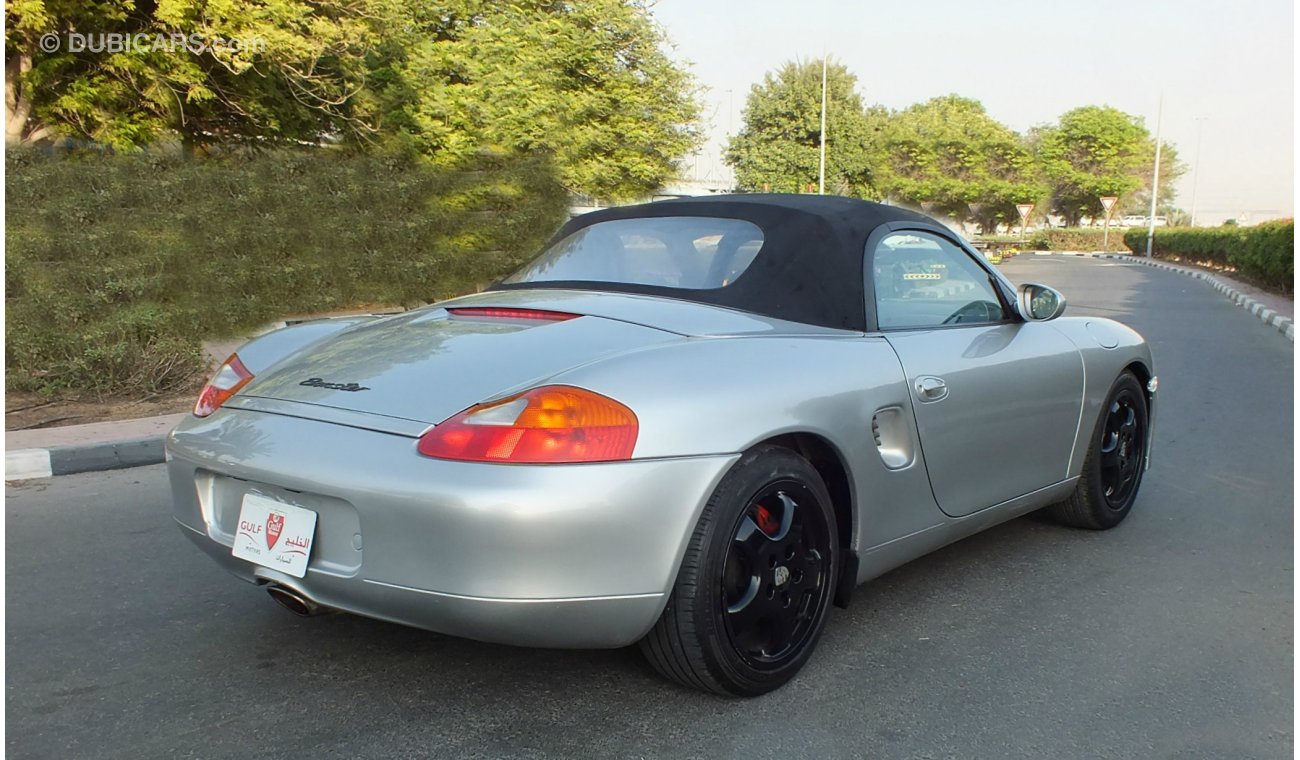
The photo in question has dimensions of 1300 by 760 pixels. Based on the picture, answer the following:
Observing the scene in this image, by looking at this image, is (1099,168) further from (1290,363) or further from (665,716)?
(665,716)

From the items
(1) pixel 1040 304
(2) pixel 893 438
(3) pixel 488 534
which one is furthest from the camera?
(1) pixel 1040 304

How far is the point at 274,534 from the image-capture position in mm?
2580

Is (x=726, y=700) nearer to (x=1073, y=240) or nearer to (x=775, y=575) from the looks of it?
(x=775, y=575)

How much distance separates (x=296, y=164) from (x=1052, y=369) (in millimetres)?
9679

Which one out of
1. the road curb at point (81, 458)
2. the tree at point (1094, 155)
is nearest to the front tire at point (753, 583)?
the road curb at point (81, 458)

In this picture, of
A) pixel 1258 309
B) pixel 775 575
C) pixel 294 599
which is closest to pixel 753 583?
pixel 775 575

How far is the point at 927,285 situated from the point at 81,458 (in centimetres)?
464

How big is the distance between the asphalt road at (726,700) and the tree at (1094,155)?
9168 cm

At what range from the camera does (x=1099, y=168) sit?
90.2 meters

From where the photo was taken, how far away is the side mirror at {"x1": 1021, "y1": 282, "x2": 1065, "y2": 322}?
156 inches

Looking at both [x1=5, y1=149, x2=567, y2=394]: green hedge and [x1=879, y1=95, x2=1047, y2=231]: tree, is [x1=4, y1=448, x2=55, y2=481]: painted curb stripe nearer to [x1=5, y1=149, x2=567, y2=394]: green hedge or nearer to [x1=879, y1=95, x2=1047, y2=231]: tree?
[x1=5, y1=149, x2=567, y2=394]: green hedge

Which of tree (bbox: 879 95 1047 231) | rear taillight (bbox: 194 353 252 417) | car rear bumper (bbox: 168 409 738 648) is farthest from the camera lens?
tree (bbox: 879 95 1047 231)

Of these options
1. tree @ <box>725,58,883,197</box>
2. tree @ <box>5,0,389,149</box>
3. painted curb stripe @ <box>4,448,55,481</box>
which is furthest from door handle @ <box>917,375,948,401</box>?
tree @ <box>725,58,883,197</box>

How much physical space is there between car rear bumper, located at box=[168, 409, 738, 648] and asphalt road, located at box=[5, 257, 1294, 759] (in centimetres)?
36
